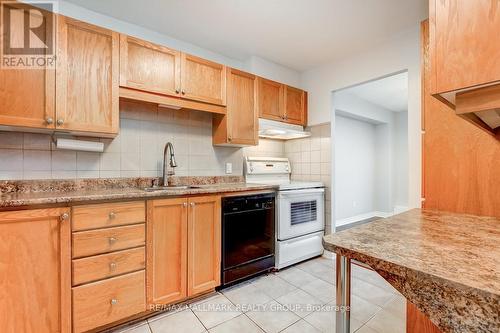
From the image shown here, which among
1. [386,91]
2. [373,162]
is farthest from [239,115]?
[373,162]

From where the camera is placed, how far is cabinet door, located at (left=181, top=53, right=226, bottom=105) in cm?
221

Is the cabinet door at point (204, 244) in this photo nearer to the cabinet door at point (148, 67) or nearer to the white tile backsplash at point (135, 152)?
the white tile backsplash at point (135, 152)

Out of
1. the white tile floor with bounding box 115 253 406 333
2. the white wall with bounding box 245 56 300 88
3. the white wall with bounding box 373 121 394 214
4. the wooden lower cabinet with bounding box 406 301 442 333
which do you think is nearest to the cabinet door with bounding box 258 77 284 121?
the white wall with bounding box 245 56 300 88

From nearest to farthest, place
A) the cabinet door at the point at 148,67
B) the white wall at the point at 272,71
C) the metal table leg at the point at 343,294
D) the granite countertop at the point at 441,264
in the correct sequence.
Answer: the granite countertop at the point at 441,264 < the metal table leg at the point at 343,294 < the cabinet door at the point at 148,67 < the white wall at the point at 272,71

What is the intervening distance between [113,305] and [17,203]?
0.86 m

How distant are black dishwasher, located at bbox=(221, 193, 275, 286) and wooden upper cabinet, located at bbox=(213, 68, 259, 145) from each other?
69 centimetres

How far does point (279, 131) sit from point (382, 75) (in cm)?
128

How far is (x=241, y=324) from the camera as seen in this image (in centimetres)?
168

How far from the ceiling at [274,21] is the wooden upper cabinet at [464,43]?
61.8 inches

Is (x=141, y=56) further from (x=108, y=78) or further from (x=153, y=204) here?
(x=153, y=204)

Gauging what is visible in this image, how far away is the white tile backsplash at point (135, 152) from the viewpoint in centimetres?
177

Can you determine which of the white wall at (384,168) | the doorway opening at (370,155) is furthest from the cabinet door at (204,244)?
the white wall at (384,168)

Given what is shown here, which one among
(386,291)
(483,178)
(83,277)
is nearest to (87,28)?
(83,277)

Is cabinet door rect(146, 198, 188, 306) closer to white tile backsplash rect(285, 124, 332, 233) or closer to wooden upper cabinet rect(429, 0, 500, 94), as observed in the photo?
wooden upper cabinet rect(429, 0, 500, 94)
